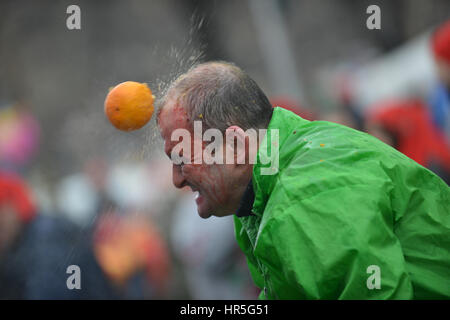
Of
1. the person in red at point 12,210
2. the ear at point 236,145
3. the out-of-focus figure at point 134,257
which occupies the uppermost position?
the ear at point 236,145

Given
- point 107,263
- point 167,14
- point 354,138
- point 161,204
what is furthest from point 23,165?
point 354,138

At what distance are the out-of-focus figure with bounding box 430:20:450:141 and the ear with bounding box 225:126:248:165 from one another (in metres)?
2.66

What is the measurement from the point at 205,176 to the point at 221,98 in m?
0.30

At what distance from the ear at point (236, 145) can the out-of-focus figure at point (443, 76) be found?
2.66 metres

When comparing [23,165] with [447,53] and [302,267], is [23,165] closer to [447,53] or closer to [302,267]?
[447,53]

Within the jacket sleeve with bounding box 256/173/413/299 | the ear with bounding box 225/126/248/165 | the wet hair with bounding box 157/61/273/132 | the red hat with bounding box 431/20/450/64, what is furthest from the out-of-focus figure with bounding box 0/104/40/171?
the jacket sleeve with bounding box 256/173/413/299

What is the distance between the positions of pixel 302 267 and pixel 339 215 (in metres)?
0.19

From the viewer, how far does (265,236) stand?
1922mm

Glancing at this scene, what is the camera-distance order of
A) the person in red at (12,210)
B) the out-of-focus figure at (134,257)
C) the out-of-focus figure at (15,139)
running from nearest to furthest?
1. the person in red at (12,210)
2. the out-of-focus figure at (134,257)
3. the out-of-focus figure at (15,139)

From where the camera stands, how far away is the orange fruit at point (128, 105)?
232cm

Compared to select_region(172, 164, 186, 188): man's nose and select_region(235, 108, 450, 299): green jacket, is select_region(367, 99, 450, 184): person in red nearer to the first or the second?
select_region(235, 108, 450, 299): green jacket

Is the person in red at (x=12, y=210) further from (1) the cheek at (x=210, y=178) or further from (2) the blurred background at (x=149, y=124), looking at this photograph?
(1) the cheek at (x=210, y=178)

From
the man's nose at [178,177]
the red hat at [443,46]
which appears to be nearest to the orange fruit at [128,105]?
the man's nose at [178,177]

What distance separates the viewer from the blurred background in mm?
3215
